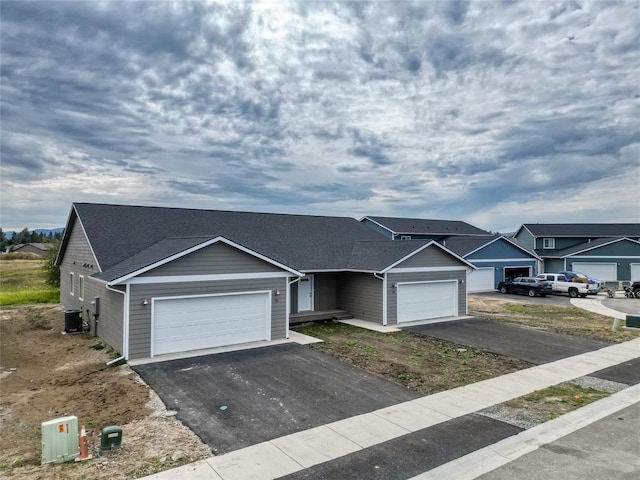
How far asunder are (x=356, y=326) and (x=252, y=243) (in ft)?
20.5

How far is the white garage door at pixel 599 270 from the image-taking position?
119 ft

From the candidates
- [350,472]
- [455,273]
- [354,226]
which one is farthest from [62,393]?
[354,226]

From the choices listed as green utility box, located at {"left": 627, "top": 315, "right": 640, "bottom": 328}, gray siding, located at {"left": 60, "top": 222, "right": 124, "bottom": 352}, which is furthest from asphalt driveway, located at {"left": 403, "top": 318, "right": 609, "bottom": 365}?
gray siding, located at {"left": 60, "top": 222, "right": 124, "bottom": 352}

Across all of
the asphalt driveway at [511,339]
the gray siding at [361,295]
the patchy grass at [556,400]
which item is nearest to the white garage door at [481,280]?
the asphalt driveway at [511,339]

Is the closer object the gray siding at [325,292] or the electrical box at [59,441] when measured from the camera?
the electrical box at [59,441]

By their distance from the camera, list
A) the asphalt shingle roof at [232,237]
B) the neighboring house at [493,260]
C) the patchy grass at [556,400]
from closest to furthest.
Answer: the patchy grass at [556,400], the asphalt shingle roof at [232,237], the neighboring house at [493,260]

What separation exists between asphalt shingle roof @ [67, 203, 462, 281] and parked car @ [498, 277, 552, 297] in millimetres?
14248

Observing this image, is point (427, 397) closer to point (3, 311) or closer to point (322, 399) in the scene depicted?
point (322, 399)

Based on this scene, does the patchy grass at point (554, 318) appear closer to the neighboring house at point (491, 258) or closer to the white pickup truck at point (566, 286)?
the neighboring house at point (491, 258)

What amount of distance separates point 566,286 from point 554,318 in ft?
38.7

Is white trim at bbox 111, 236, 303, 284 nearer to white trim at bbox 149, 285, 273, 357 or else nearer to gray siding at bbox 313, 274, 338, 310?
white trim at bbox 149, 285, 273, 357

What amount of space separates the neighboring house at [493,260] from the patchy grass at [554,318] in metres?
6.24

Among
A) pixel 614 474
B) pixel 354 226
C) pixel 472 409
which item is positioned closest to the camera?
pixel 614 474

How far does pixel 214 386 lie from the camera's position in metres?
9.85
